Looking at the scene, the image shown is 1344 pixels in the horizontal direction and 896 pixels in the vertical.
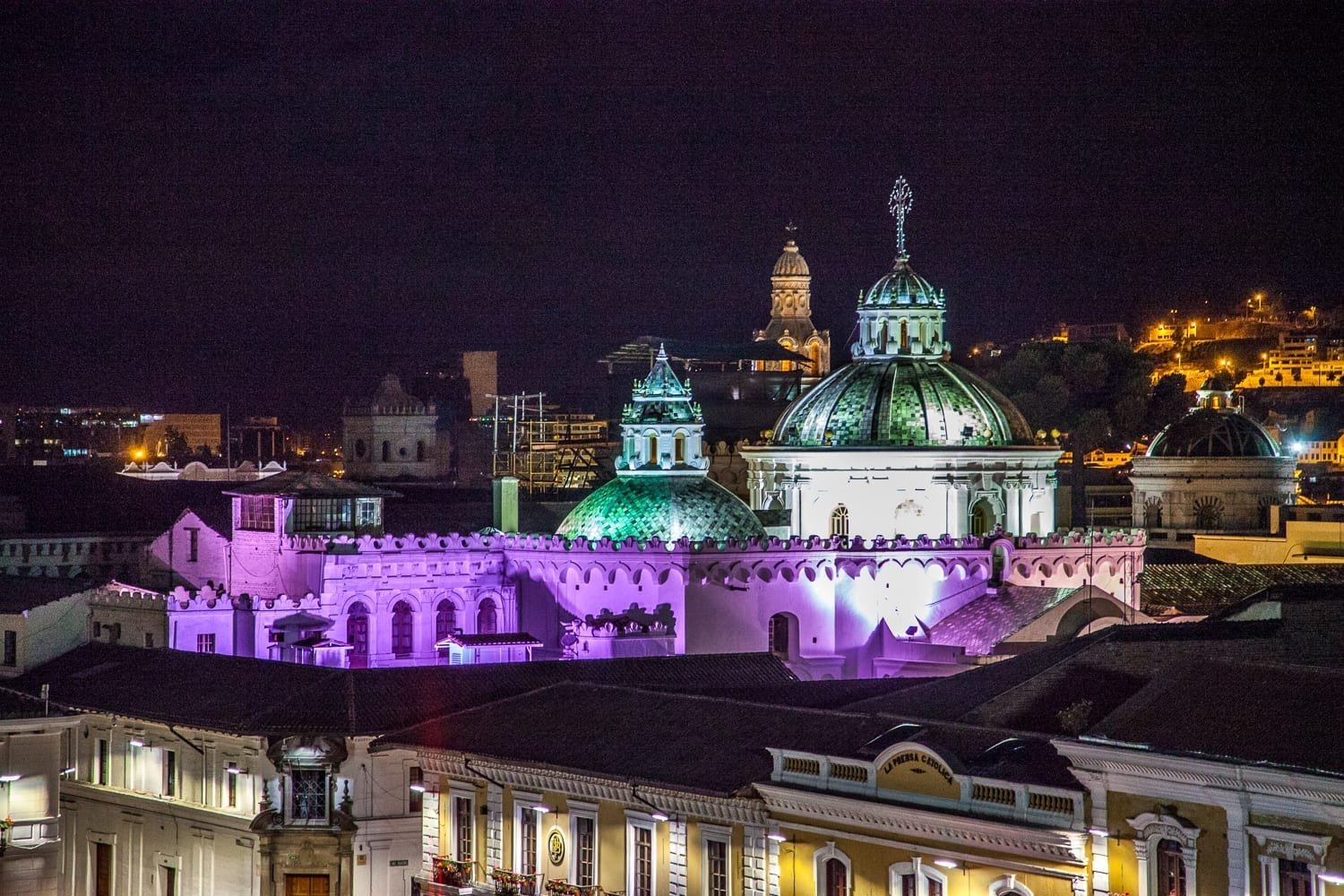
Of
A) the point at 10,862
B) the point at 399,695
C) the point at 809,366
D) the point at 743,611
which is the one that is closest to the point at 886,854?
the point at 399,695

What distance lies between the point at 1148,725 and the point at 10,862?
30.5 metres

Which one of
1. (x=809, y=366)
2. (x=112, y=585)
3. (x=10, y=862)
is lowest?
(x=10, y=862)

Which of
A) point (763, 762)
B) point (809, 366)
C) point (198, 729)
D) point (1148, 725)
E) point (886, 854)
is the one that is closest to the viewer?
point (1148, 725)

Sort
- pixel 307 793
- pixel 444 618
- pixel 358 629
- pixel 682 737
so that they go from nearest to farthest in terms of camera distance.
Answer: pixel 682 737, pixel 307 793, pixel 358 629, pixel 444 618

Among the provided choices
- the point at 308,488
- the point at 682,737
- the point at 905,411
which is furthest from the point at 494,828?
the point at 308,488

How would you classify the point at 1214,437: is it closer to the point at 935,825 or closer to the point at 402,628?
the point at 402,628

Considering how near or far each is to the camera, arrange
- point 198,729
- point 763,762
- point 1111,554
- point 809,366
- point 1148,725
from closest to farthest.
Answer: point 1148,725, point 763,762, point 198,729, point 1111,554, point 809,366

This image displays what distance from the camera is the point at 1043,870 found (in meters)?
48.5

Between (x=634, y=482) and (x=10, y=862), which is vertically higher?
(x=634, y=482)

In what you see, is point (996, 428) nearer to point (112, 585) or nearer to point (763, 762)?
point (112, 585)

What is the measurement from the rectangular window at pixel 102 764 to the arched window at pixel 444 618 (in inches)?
800

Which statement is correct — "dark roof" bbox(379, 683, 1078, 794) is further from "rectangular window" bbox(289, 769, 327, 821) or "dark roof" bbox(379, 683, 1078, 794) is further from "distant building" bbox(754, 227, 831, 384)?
"distant building" bbox(754, 227, 831, 384)

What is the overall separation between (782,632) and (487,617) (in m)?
8.94

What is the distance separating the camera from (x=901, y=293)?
9825 cm
